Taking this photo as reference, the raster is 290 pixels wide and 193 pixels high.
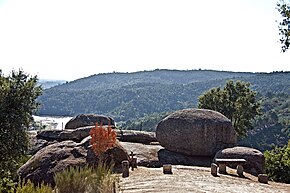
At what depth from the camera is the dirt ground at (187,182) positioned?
1103cm

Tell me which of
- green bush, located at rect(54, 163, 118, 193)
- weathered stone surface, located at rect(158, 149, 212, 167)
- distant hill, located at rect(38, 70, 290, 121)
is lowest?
distant hill, located at rect(38, 70, 290, 121)

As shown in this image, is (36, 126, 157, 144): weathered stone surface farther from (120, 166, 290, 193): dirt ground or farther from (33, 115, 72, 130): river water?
(33, 115, 72, 130): river water

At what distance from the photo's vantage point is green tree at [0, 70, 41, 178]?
55.7 feet

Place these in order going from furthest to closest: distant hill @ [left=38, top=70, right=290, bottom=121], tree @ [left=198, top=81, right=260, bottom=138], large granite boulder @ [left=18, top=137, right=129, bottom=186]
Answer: distant hill @ [left=38, top=70, right=290, bottom=121]
tree @ [left=198, top=81, right=260, bottom=138]
large granite boulder @ [left=18, top=137, right=129, bottom=186]

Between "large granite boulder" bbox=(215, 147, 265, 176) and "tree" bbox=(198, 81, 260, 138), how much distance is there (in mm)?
15933

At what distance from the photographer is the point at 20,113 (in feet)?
57.0

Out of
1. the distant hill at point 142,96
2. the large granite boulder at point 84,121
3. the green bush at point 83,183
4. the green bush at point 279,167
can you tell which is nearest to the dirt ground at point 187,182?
the green bush at point 83,183

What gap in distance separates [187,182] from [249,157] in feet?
19.0

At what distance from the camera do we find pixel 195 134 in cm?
1848

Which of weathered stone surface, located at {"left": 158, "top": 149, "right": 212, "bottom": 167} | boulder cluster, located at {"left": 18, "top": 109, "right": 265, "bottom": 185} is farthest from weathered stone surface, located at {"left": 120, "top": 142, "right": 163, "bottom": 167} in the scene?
weathered stone surface, located at {"left": 158, "top": 149, "right": 212, "bottom": 167}

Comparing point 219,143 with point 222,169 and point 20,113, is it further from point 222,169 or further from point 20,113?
point 20,113

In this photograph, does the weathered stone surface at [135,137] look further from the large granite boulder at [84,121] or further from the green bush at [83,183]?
the green bush at [83,183]

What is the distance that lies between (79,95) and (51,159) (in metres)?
111

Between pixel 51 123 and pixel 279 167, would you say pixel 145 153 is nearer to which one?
pixel 279 167
